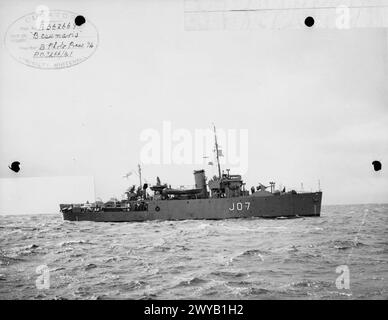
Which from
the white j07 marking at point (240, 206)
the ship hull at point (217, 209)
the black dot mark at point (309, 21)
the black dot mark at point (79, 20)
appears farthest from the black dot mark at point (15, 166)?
the white j07 marking at point (240, 206)

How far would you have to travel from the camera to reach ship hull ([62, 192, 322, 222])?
36.7 feet

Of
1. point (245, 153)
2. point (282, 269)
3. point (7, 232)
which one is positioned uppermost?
point (245, 153)

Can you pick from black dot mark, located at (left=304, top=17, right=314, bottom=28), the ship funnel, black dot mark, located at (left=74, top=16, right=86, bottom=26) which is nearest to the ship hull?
the ship funnel

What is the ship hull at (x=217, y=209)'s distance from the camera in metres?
11.2

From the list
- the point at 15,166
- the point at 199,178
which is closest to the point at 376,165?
the point at 199,178

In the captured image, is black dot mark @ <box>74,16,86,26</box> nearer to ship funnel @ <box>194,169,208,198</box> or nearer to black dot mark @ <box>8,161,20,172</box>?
black dot mark @ <box>8,161,20,172</box>

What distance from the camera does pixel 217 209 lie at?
471 inches

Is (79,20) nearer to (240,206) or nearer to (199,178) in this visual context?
(199,178)

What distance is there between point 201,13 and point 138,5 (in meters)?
0.98

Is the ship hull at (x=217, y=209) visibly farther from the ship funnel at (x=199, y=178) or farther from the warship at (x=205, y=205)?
the ship funnel at (x=199, y=178)

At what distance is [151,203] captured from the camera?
12930 mm
